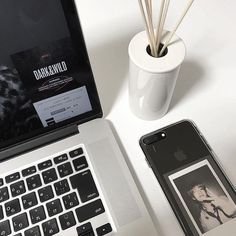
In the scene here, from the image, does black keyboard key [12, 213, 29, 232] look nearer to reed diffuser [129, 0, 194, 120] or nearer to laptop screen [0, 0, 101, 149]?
laptop screen [0, 0, 101, 149]

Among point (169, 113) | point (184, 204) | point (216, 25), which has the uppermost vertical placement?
point (216, 25)

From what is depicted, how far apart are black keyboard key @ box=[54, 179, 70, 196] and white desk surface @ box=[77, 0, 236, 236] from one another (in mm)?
83

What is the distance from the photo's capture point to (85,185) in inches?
12.6

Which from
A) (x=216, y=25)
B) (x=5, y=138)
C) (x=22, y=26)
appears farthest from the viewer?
(x=216, y=25)

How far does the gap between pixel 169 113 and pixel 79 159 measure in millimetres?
136

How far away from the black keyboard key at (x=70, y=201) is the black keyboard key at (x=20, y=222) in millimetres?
45

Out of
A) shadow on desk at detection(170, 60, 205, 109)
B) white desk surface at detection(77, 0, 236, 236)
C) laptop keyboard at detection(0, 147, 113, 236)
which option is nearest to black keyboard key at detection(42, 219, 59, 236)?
laptop keyboard at detection(0, 147, 113, 236)

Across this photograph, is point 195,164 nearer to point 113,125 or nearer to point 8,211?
point 113,125

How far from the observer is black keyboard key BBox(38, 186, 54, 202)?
12.4 inches

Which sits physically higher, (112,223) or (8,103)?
(8,103)

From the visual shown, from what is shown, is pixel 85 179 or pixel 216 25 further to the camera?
pixel 216 25

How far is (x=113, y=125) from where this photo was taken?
15.0 inches

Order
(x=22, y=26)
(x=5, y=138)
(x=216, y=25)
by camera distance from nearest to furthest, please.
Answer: (x=22, y=26)
(x=5, y=138)
(x=216, y=25)

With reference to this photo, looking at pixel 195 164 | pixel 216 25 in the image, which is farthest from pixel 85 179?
pixel 216 25
